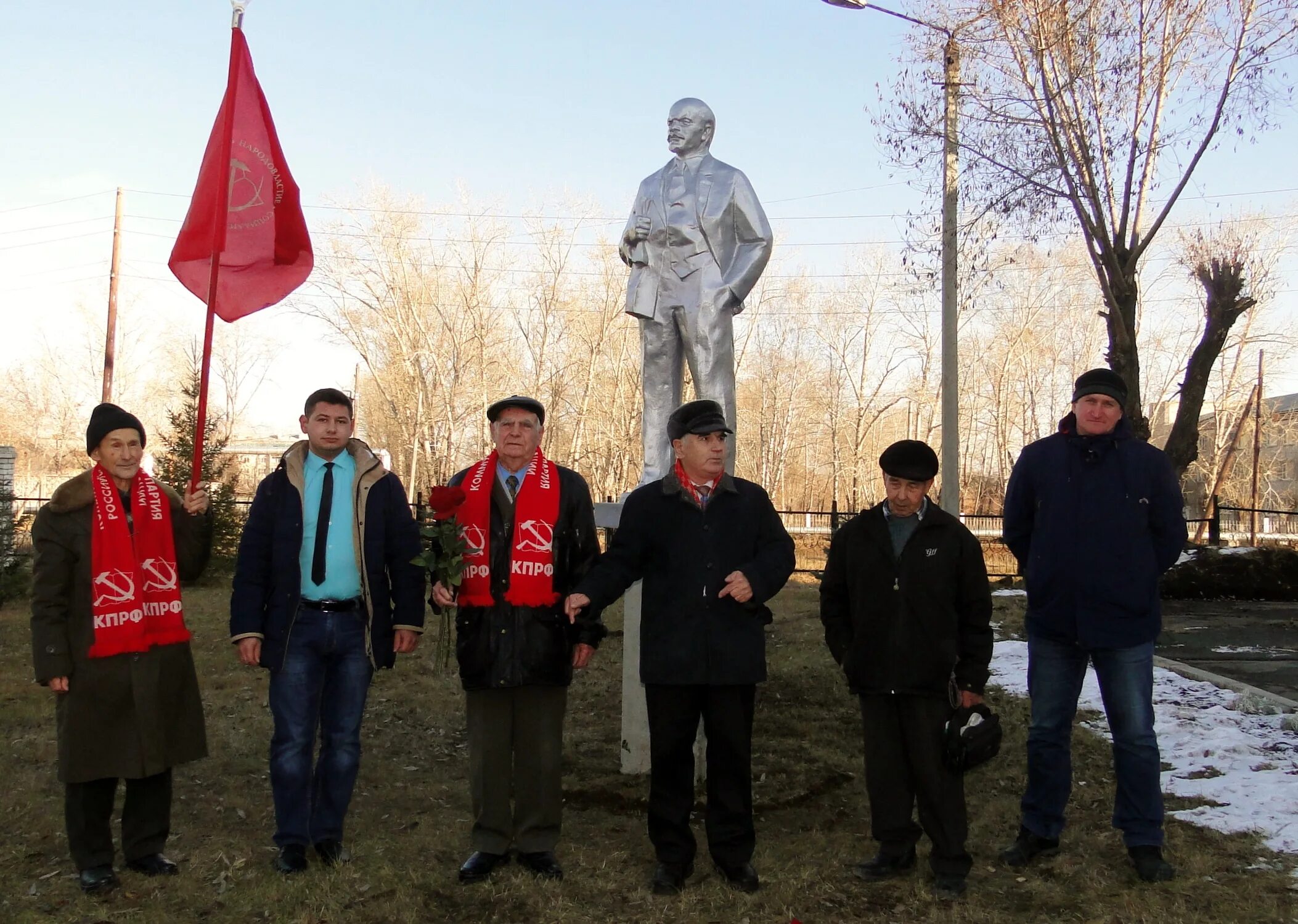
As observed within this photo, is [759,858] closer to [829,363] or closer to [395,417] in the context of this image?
[395,417]

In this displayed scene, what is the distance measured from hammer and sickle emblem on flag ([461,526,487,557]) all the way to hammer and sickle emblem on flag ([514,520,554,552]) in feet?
0.41

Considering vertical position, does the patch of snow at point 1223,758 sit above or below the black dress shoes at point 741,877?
above

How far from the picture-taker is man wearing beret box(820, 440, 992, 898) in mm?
3846

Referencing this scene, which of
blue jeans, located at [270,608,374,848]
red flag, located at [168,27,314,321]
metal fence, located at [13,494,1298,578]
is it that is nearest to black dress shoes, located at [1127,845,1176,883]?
blue jeans, located at [270,608,374,848]

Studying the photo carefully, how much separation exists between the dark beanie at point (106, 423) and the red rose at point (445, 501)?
1.13 metres

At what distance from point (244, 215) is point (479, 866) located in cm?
301

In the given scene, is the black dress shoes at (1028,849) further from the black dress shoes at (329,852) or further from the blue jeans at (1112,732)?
the black dress shoes at (329,852)

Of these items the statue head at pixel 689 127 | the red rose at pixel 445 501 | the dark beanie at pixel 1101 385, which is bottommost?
the red rose at pixel 445 501

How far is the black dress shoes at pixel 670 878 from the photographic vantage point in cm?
381

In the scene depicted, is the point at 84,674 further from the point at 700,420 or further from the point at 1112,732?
the point at 1112,732

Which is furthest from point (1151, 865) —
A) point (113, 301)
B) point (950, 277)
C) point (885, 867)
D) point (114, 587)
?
point (113, 301)

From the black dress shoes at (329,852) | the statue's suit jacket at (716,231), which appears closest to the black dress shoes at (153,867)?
the black dress shoes at (329,852)

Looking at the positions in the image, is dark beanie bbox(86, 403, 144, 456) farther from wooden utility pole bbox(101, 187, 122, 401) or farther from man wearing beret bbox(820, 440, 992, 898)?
wooden utility pole bbox(101, 187, 122, 401)

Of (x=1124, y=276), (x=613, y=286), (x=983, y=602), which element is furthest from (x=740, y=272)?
(x=613, y=286)
